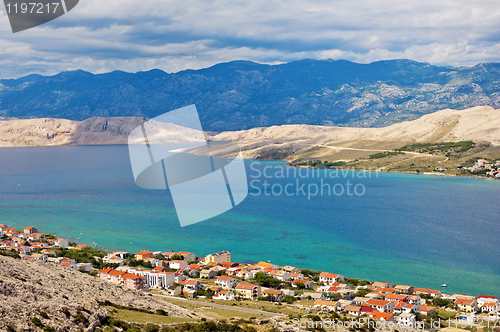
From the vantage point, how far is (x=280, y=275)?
98.0 ft

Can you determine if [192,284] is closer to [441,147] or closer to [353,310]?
[353,310]

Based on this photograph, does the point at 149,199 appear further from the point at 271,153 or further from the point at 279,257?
the point at 271,153

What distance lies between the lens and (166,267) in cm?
3184

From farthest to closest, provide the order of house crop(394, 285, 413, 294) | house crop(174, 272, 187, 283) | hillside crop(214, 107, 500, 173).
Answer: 1. hillside crop(214, 107, 500, 173)
2. house crop(174, 272, 187, 283)
3. house crop(394, 285, 413, 294)

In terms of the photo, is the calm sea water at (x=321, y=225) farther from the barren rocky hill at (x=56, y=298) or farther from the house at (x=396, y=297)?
the barren rocky hill at (x=56, y=298)

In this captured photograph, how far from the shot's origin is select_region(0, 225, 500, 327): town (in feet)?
76.1

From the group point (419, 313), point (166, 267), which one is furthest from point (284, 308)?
point (166, 267)

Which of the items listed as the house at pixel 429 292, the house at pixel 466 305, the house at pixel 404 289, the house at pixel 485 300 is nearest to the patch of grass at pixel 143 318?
the house at pixel 404 289

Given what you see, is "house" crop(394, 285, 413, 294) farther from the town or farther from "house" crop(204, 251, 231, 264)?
"house" crop(204, 251, 231, 264)

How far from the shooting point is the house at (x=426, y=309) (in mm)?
22969

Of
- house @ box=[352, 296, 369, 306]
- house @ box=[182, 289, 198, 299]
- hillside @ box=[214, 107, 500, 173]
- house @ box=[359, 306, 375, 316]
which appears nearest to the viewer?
house @ box=[359, 306, 375, 316]

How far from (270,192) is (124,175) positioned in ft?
112

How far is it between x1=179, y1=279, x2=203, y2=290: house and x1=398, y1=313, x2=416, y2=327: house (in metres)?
11.4

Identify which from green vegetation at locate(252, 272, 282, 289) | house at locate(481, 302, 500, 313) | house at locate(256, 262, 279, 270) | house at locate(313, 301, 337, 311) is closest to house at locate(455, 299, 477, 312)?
house at locate(481, 302, 500, 313)
